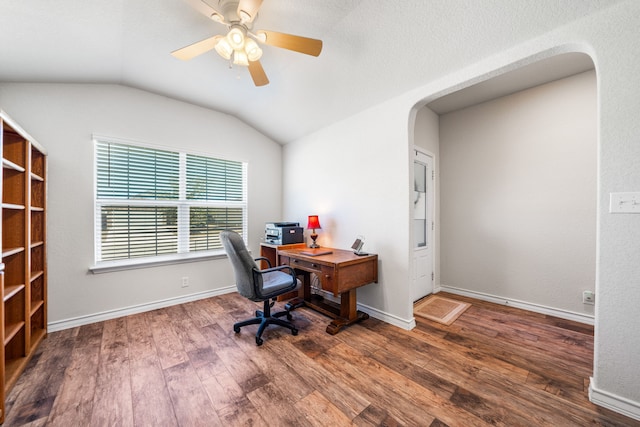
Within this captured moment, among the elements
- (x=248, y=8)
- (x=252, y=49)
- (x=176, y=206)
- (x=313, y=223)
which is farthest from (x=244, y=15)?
(x=176, y=206)

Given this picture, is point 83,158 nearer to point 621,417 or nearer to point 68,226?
point 68,226

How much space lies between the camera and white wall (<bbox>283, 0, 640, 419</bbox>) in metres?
1.37

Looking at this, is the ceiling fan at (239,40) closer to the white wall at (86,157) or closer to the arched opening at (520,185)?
the white wall at (86,157)

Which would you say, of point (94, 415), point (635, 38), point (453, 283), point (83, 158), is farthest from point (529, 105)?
point (83, 158)

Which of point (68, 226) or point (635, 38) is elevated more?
point (635, 38)

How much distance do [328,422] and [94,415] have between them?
4.54ft

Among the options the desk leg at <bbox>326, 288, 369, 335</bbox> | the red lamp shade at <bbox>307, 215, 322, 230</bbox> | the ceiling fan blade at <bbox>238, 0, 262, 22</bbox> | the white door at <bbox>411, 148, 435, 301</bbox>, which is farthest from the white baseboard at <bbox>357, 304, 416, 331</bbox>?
Answer: the ceiling fan blade at <bbox>238, 0, 262, 22</bbox>

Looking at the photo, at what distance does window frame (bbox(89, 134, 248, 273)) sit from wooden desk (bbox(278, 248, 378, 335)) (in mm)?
1266

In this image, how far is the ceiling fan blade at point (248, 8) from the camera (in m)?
1.42

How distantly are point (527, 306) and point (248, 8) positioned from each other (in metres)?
3.97

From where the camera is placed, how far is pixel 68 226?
2508 mm

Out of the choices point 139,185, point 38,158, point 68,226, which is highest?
point 38,158

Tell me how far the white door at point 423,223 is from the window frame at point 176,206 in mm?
2531

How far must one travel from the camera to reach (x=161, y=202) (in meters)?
3.08
